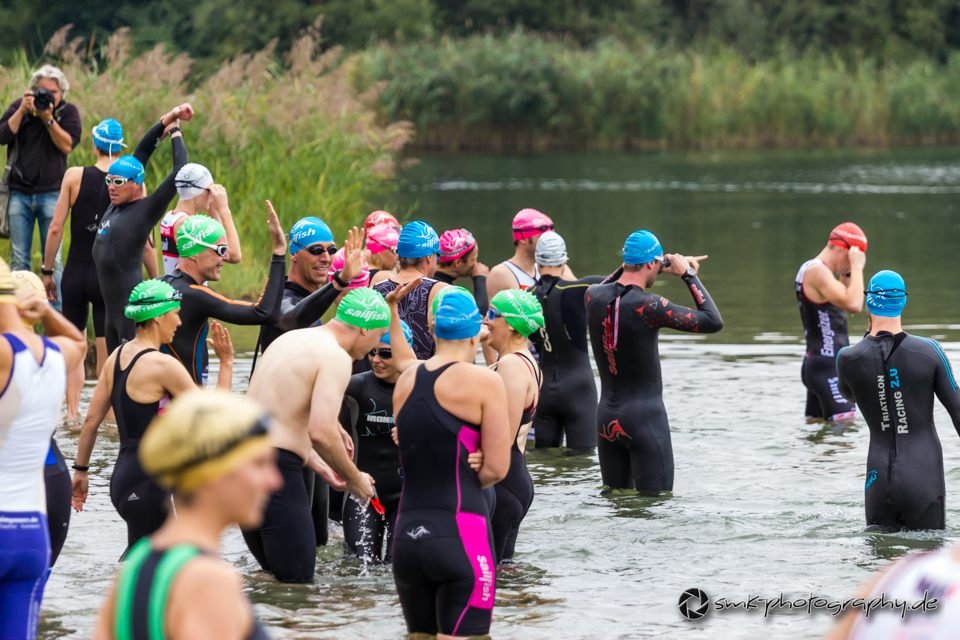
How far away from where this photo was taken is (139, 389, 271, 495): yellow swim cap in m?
3.75

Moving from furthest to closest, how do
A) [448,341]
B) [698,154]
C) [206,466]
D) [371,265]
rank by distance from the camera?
[698,154] < [371,265] < [448,341] < [206,466]

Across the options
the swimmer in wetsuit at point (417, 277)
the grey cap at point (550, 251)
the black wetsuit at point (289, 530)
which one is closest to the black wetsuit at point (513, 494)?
the black wetsuit at point (289, 530)

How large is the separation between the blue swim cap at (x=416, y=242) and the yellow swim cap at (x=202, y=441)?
5.42 metres

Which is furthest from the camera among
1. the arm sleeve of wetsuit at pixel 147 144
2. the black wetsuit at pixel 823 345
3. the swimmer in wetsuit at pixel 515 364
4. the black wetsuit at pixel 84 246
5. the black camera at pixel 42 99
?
the black wetsuit at pixel 823 345

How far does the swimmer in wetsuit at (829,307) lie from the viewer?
39.3 ft

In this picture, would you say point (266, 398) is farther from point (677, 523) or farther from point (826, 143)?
point (826, 143)

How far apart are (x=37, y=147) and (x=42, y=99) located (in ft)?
1.55

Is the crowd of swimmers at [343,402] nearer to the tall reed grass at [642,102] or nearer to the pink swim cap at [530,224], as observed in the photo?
the pink swim cap at [530,224]

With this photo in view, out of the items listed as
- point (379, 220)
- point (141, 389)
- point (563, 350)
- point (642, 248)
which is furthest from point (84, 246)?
point (141, 389)

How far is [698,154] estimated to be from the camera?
46.7 meters

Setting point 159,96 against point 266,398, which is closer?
point 266,398

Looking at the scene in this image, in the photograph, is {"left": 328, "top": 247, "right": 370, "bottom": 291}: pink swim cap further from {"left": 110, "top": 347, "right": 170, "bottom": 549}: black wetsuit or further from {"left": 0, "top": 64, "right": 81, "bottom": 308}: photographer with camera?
{"left": 0, "top": 64, "right": 81, "bottom": 308}: photographer with camera

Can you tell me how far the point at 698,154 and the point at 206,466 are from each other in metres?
43.9

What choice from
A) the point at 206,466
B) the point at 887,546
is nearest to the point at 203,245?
the point at 887,546
